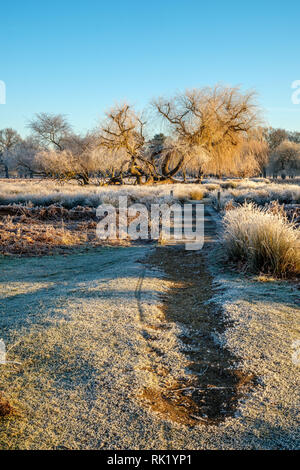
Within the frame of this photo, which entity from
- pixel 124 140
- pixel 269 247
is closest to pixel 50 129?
pixel 124 140

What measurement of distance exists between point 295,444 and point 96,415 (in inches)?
44.3

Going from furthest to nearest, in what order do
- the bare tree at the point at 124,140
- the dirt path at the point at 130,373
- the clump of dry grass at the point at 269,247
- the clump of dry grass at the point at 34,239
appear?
the bare tree at the point at 124,140
the clump of dry grass at the point at 34,239
the clump of dry grass at the point at 269,247
the dirt path at the point at 130,373

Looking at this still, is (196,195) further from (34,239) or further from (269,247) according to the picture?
(269,247)

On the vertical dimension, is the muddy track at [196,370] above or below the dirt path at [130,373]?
below

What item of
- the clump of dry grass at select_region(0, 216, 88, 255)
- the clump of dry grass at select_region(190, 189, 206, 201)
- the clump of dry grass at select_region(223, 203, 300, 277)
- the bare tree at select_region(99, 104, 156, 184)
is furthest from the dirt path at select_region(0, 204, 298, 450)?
the bare tree at select_region(99, 104, 156, 184)

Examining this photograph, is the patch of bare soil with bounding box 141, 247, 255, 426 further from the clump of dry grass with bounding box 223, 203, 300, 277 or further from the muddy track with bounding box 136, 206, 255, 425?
the clump of dry grass with bounding box 223, 203, 300, 277

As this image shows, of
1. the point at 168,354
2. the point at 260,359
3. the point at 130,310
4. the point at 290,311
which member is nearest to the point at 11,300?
the point at 130,310

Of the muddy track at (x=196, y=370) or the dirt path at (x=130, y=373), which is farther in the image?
the muddy track at (x=196, y=370)

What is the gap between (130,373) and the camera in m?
2.59

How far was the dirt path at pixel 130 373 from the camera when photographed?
6.38 feet

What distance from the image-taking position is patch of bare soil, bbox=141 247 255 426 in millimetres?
2242

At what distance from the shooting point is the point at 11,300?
420 centimetres

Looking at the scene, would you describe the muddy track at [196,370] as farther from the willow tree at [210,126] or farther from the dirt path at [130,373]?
the willow tree at [210,126]

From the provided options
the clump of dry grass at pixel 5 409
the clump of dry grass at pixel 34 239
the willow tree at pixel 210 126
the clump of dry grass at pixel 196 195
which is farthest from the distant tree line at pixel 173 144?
the clump of dry grass at pixel 5 409
